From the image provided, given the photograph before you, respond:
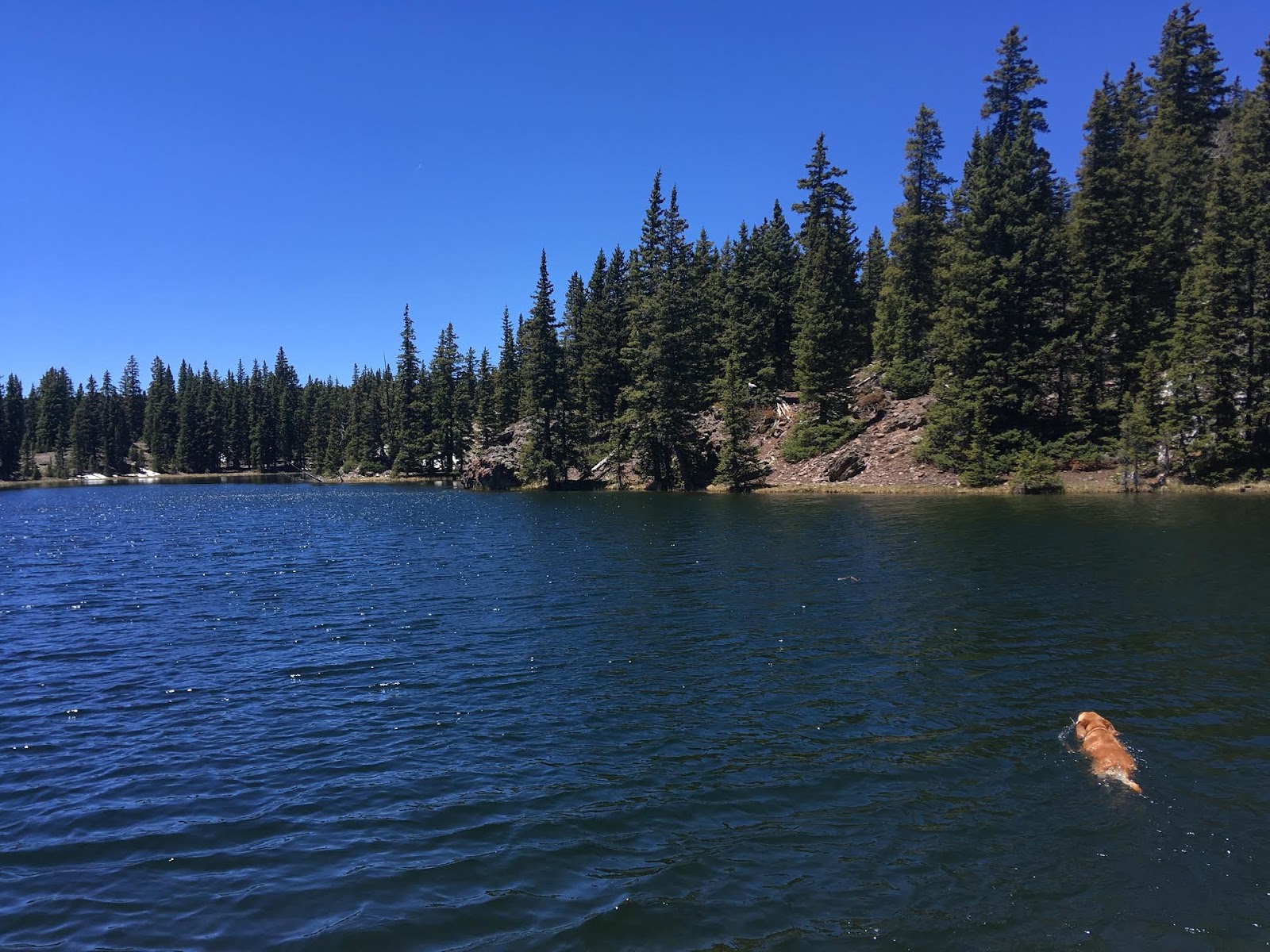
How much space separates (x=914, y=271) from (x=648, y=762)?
70213 mm

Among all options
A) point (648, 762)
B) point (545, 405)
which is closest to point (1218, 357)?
point (648, 762)

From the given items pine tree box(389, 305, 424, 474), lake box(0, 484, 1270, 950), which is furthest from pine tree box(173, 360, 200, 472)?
lake box(0, 484, 1270, 950)

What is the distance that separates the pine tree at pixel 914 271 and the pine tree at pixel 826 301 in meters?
4.52

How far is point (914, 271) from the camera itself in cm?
7075

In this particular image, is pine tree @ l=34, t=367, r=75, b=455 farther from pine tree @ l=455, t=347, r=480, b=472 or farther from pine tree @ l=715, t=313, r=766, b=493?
pine tree @ l=715, t=313, r=766, b=493

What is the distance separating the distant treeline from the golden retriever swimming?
1921 inches

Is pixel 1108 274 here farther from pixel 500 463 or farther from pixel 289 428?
pixel 289 428

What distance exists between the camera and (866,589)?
77.8ft

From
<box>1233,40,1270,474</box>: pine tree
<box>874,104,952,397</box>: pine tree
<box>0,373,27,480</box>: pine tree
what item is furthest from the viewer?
<box>0,373,27,480</box>: pine tree

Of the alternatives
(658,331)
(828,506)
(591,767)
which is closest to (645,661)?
(591,767)

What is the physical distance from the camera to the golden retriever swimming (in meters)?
10.4

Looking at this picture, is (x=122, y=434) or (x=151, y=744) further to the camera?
(x=122, y=434)

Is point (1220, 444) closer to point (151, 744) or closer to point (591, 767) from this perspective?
point (591, 767)

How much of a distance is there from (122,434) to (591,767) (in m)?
201
